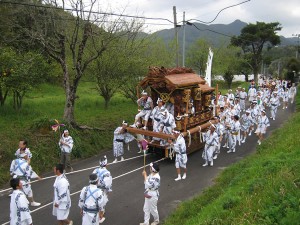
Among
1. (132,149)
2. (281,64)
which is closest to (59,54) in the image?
(132,149)

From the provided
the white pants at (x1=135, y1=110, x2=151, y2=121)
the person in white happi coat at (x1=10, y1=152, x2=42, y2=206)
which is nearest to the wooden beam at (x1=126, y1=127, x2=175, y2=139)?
the white pants at (x1=135, y1=110, x2=151, y2=121)

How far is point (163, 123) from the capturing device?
12711 mm

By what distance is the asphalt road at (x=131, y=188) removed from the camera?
8.92 m

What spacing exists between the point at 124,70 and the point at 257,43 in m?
33.9

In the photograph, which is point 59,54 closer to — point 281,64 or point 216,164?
point 216,164

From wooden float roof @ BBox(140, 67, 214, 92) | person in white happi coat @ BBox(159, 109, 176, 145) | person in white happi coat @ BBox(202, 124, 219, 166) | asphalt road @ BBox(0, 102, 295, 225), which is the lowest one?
asphalt road @ BBox(0, 102, 295, 225)

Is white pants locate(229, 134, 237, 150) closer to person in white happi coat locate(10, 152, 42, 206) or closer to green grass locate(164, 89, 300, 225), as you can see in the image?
green grass locate(164, 89, 300, 225)

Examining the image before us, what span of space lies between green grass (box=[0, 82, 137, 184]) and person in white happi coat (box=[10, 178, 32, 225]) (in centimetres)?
430

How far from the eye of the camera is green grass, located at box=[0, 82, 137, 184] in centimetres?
1254

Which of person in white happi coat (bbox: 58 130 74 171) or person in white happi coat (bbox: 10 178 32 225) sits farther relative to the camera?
person in white happi coat (bbox: 58 130 74 171)

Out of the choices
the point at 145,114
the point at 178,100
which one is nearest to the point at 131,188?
the point at 145,114

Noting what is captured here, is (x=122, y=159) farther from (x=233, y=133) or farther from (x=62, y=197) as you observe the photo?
(x=62, y=197)

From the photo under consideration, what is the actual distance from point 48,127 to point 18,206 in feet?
23.7

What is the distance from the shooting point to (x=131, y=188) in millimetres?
10758
